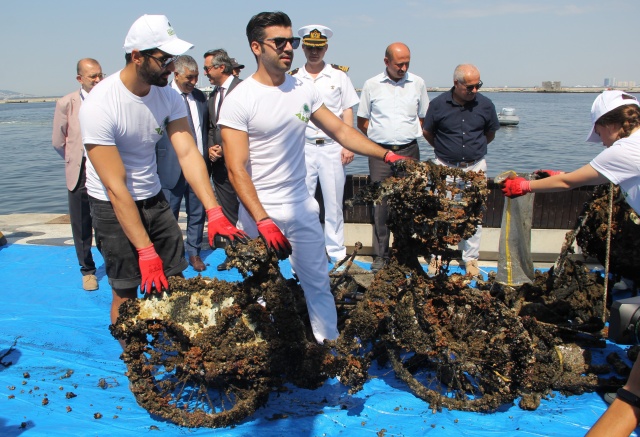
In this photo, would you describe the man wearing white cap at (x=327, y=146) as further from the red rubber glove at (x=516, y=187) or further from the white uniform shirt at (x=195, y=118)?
the red rubber glove at (x=516, y=187)

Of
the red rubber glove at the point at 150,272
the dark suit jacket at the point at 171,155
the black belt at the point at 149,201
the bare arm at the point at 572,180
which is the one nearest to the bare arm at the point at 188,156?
the black belt at the point at 149,201

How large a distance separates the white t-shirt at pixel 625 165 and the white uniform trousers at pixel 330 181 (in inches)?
133

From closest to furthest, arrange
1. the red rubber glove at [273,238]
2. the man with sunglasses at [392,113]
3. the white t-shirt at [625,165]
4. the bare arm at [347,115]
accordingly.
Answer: the white t-shirt at [625,165], the red rubber glove at [273,238], the man with sunglasses at [392,113], the bare arm at [347,115]

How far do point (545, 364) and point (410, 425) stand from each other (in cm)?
109

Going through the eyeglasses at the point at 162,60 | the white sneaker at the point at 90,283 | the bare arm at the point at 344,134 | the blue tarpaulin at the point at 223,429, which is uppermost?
the eyeglasses at the point at 162,60

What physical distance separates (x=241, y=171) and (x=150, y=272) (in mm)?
880

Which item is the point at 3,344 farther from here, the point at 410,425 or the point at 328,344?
the point at 410,425

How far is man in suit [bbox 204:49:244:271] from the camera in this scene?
634 cm

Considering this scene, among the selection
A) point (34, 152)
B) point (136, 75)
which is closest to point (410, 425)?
point (136, 75)

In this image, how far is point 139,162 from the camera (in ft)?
12.4

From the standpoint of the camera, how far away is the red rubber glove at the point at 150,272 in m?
3.50

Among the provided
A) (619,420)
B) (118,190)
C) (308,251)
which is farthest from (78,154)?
(619,420)

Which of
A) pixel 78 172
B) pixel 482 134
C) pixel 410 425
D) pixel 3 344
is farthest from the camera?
pixel 482 134

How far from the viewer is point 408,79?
6504 millimetres
